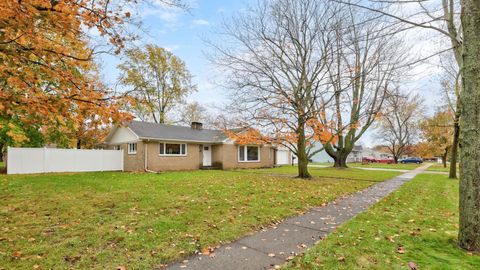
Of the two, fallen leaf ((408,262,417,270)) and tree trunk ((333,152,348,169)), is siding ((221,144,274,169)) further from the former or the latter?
fallen leaf ((408,262,417,270))

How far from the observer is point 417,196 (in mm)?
9008

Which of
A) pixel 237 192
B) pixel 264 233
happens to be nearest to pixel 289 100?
pixel 237 192

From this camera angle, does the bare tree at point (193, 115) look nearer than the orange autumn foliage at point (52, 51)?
No

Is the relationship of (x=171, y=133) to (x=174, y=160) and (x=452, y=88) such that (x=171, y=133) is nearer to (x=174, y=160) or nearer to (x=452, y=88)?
(x=174, y=160)

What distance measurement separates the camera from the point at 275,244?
426 cm

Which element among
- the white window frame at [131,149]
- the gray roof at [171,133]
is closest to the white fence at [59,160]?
the white window frame at [131,149]

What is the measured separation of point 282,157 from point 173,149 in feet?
52.6

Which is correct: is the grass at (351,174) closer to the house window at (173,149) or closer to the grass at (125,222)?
the house window at (173,149)

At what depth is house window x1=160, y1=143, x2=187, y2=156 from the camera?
19297 mm

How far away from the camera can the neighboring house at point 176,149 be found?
18.5m

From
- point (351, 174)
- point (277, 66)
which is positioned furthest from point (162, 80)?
point (351, 174)

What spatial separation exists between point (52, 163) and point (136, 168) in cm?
540

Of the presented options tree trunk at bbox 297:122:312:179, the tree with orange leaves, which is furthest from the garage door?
the tree with orange leaves

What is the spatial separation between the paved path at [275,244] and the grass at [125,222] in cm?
29
